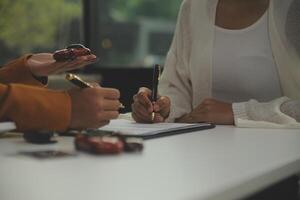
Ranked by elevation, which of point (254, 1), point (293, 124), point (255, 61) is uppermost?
point (254, 1)

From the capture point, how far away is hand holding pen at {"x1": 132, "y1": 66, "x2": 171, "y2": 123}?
1.42m

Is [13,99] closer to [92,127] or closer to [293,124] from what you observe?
[92,127]

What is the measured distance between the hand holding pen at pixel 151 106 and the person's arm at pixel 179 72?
0.93ft

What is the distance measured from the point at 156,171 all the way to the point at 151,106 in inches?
28.4

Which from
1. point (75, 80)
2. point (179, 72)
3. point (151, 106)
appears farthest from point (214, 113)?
point (75, 80)

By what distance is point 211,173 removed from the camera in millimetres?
696

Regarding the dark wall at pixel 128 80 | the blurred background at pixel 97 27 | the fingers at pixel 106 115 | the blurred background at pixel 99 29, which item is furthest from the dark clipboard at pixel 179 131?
the blurred background at pixel 97 27

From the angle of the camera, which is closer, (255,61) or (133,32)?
(255,61)

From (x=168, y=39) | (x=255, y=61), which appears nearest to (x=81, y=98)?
(x=255, y=61)

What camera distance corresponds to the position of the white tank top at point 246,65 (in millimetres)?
1634

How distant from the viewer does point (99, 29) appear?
149 inches

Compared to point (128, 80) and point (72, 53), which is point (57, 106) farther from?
point (128, 80)

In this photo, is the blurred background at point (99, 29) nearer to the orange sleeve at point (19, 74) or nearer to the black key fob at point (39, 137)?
the orange sleeve at point (19, 74)

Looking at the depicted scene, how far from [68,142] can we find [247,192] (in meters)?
0.43
